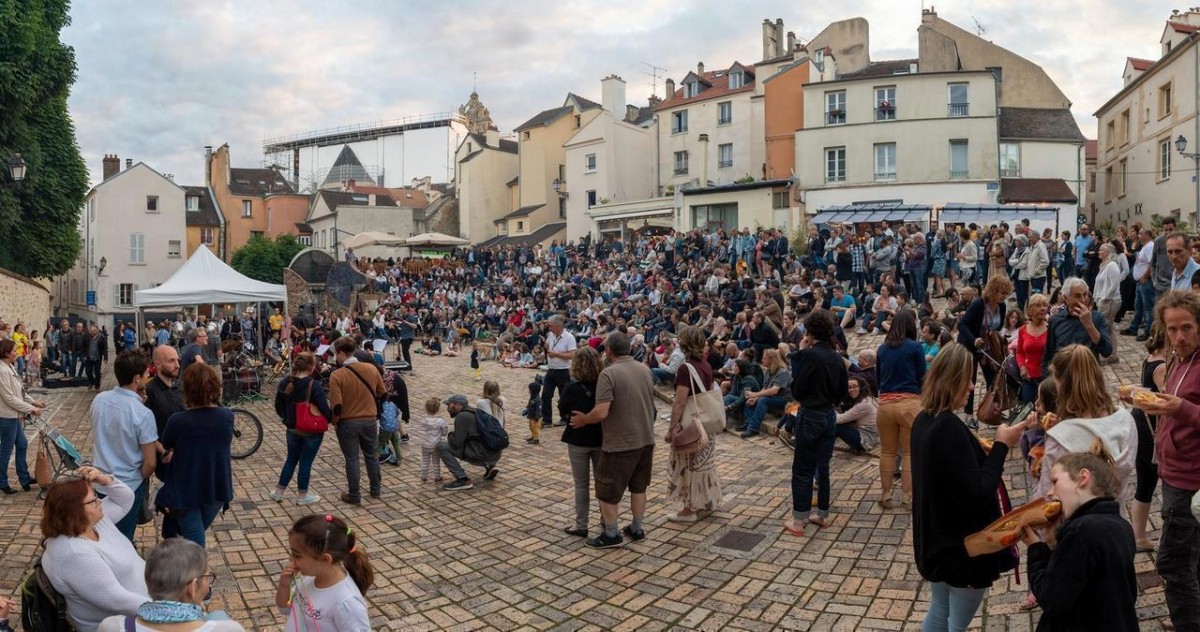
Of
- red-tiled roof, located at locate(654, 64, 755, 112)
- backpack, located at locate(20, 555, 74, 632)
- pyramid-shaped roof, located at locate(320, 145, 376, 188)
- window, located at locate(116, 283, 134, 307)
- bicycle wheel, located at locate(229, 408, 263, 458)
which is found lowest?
bicycle wheel, located at locate(229, 408, 263, 458)

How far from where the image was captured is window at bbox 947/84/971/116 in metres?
30.0

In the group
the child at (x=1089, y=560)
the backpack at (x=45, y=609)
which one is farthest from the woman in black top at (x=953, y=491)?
the backpack at (x=45, y=609)

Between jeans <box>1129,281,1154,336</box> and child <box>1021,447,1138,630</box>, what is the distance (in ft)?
30.3

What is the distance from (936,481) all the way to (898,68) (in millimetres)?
37373

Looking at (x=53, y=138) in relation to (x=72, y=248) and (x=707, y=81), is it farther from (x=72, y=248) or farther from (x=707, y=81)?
(x=707, y=81)

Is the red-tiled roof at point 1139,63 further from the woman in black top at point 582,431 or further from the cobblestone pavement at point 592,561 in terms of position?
the woman in black top at point 582,431

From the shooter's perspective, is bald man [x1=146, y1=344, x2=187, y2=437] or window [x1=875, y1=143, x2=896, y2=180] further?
window [x1=875, y1=143, x2=896, y2=180]

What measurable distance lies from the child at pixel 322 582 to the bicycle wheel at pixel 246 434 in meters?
7.52

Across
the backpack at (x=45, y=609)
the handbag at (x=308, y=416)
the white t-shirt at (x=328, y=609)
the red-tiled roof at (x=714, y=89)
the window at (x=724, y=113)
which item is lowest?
the backpack at (x=45, y=609)

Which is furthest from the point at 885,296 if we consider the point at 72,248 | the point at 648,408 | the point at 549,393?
the point at 72,248

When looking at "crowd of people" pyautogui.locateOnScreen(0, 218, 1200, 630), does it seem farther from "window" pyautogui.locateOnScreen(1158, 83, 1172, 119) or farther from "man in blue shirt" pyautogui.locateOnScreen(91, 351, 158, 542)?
"window" pyautogui.locateOnScreen(1158, 83, 1172, 119)

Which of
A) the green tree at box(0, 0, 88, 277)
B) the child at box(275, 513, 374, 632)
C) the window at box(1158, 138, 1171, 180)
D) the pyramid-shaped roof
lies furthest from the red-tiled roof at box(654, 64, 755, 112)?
the pyramid-shaped roof

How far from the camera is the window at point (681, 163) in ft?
130

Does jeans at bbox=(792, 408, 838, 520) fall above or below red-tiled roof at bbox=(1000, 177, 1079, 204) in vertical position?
below
